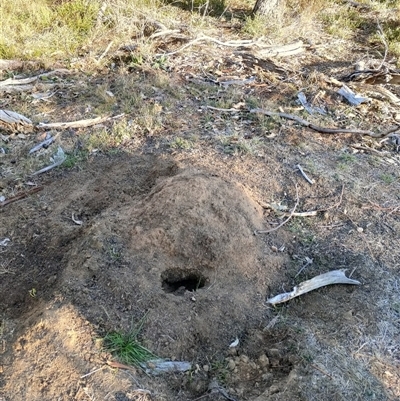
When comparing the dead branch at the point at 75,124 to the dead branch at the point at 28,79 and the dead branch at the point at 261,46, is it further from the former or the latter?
the dead branch at the point at 261,46

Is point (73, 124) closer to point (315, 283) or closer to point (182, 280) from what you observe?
point (182, 280)

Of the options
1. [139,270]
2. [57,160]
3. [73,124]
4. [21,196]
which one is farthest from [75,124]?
[139,270]

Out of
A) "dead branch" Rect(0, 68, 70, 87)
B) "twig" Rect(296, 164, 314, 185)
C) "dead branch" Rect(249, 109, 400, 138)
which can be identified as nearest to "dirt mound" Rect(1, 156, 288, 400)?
"twig" Rect(296, 164, 314, 185)

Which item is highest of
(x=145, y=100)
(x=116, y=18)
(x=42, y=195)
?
(x=116, y=18)

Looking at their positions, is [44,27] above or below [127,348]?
above

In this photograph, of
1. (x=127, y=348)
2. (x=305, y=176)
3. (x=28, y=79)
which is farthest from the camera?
(x=28, y=79)

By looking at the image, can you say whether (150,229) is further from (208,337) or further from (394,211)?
(394,211)

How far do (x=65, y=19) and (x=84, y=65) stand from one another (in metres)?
1.17

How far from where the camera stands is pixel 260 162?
418 cm

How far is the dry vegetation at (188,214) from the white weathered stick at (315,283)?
6 cm

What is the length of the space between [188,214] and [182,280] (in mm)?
462

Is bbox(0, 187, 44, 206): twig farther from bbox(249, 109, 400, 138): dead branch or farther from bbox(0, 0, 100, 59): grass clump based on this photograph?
bbox(0, 0, 100, 59): grass clump

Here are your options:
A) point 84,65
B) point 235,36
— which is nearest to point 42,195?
point 84,65

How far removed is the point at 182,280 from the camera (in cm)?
322
